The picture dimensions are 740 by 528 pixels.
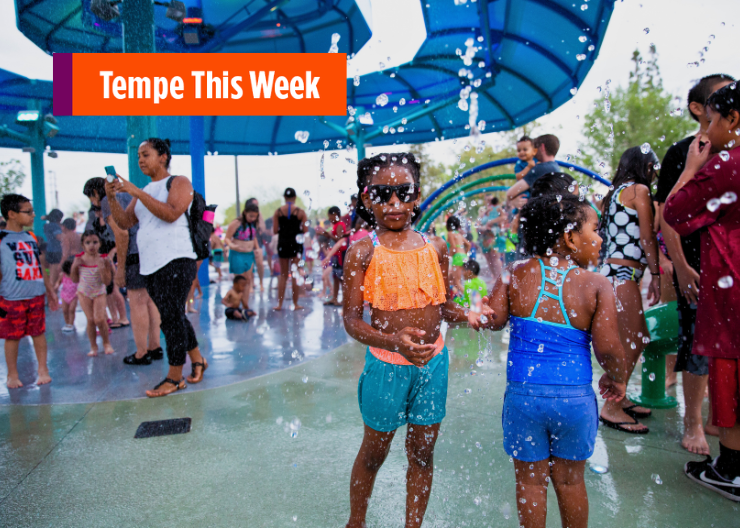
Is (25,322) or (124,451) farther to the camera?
(25,322)

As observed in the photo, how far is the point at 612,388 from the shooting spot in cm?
183

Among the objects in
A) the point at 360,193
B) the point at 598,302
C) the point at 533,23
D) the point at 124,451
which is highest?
the point at 533,23

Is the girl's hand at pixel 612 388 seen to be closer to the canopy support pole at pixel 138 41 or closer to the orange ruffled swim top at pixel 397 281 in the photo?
the orange ruffled swim top at pixel 397 281

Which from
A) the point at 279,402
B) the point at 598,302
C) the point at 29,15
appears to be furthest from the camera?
the point at 29,15

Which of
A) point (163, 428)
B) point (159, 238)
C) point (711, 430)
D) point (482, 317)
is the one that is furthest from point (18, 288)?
point (711, 430)

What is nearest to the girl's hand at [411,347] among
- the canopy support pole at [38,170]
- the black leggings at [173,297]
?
the black leggings at [173,297]

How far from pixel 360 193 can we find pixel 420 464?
114cm

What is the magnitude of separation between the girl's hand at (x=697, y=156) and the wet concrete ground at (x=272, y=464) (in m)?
1.53

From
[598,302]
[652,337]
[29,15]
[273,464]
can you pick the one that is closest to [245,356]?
[273,464]

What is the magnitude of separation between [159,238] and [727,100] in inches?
139

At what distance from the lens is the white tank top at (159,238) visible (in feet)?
12.1

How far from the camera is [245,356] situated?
4875mm

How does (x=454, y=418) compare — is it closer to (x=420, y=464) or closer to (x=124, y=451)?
(x=420, y=464)

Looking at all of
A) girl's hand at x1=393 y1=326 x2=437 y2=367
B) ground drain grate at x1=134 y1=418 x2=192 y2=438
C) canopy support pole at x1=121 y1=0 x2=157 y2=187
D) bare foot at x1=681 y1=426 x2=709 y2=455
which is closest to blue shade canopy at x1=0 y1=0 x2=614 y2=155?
canopy support pole at x1=121 y1=0 x2=157 y2=187
